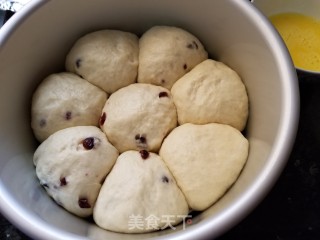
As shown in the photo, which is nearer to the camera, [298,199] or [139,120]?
[139,120]

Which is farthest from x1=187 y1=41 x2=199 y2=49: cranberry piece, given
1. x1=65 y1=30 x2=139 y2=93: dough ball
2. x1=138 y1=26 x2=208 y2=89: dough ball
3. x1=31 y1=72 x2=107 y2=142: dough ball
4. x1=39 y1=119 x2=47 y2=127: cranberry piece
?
x1=39 y1=119 x2=47 y2=127: cranberry piece

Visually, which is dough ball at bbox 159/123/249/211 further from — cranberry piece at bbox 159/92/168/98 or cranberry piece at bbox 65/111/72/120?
cranberry piece at bbox 65/111/72/120

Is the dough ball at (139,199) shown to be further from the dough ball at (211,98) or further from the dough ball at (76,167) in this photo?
the dough ball at (211,98)

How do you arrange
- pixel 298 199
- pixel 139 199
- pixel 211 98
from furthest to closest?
pixel 298 199
pixel 211 98
pixel 139 199

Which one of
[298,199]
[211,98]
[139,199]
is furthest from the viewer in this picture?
[298,199]

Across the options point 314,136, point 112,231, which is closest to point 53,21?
point 112,231

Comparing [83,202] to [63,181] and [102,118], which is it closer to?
[63,181]

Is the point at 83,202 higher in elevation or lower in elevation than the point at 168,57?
lower

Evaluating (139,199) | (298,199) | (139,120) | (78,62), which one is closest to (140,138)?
(139,120)
